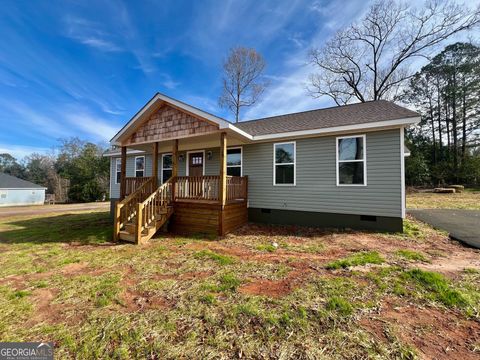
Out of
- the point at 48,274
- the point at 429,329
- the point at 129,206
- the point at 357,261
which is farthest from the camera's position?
the point at 129,206

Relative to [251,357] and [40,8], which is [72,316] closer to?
[251,357]

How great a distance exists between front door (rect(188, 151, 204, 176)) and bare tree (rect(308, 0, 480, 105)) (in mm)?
16745

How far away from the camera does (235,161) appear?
931cm

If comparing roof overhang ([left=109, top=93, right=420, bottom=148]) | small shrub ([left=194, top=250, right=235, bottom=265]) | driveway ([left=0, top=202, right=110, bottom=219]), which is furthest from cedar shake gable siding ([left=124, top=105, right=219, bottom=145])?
driveway ([left=0, top=202, right=110, bottom=219])

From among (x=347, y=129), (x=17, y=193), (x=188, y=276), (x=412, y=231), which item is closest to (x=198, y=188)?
(x=188, y=276)

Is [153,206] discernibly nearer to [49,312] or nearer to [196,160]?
[196,160]

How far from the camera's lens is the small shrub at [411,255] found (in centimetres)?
439

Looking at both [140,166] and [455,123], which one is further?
[455,123]

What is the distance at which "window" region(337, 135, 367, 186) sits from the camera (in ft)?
22.8

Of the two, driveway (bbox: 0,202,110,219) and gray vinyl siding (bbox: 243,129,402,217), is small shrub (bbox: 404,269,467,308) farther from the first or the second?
driveway (bbox: 0,202,110,219)

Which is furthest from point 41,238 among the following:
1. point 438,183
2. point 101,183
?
point 438,183

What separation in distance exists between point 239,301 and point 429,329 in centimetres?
212

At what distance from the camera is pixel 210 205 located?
708 centimetres

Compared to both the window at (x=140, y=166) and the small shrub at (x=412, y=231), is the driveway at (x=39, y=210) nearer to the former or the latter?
the window at (x=140, y=166)
